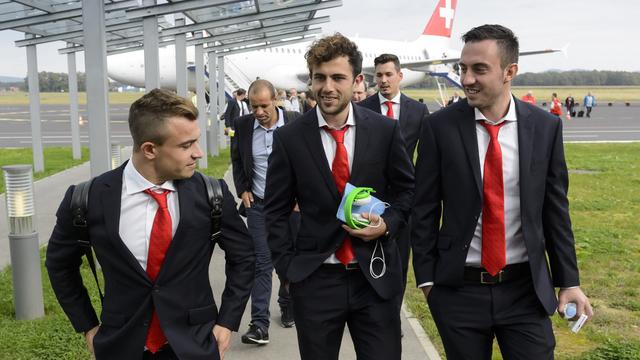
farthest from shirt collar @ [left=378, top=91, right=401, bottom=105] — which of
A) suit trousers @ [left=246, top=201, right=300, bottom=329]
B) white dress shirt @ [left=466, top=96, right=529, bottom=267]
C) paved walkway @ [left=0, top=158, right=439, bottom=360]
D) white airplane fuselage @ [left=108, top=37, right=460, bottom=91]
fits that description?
white airplane fuselage @ [left=108, top=37, right=460, bottom=91]

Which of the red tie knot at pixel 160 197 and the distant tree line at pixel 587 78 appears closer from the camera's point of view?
the red tie knot at pixel 160 197

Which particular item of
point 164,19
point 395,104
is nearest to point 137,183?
point 395,104

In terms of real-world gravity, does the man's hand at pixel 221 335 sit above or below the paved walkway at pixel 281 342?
above

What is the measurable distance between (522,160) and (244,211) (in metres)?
3.54

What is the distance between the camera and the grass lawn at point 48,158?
55.7 feet

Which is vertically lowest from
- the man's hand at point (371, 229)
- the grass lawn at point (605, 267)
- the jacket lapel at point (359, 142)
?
the grass lawn at point (605, 267)

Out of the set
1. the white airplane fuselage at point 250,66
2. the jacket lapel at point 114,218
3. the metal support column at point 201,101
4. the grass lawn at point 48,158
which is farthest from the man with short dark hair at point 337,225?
the white airplane fuselage at point 250,66

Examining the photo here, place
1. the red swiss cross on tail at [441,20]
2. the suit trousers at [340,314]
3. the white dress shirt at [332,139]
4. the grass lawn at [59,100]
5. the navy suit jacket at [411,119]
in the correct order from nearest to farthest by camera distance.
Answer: the suit trousers at [340,314]
the white dress shirt at [332,139]
the navy suit jacket at [411,119]
the red swiss cross on tail at [441,20]
the grass lawn at [59,100]

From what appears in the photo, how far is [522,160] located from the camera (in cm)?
298

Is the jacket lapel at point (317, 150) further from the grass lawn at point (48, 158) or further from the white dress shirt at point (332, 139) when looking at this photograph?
the grass lawn at point (48, 158)

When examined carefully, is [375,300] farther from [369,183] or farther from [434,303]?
[369,183]

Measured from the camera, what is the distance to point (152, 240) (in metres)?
2.71

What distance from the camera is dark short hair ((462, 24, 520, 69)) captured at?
3025 mm

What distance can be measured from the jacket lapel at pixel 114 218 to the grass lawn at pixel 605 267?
3272mm
